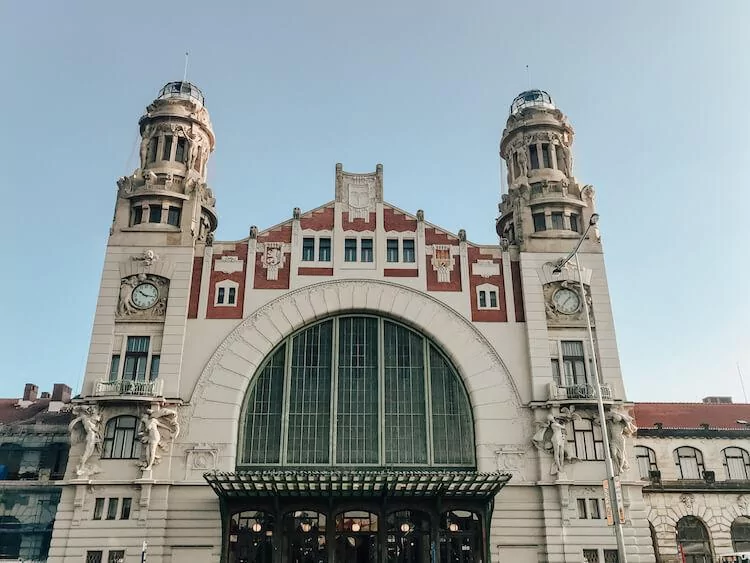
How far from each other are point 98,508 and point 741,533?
41.3m

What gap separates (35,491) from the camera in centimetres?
4919

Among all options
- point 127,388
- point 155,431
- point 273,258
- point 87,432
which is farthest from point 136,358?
point 273,258

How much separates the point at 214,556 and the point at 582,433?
2226cm

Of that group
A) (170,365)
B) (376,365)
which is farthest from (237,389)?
(376,365)

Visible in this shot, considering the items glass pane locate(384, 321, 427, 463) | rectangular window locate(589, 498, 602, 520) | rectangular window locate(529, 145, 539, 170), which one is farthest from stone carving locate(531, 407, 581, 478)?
rectangular window locate(529, 145, 539, 170)

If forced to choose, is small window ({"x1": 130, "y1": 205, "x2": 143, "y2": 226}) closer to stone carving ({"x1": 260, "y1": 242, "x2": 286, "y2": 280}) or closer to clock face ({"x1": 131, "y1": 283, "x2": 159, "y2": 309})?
clock face ({"x1": 131, "y1": 283, "x2": 159, "y2": 309})

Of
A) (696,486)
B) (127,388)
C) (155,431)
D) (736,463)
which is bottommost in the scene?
(696,486)

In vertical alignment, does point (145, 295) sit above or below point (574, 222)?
below

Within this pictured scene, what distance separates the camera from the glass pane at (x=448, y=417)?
3941cm

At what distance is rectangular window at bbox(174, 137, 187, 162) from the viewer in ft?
156

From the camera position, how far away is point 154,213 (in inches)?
1763

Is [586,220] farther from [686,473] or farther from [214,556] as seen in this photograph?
[214,556]

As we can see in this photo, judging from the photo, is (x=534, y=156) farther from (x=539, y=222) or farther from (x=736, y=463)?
(x=736, y=463)

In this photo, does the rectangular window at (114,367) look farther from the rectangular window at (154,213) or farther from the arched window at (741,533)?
the arched window at (741,533)
